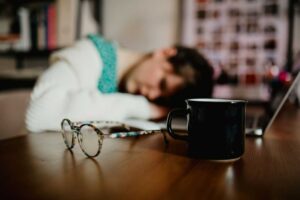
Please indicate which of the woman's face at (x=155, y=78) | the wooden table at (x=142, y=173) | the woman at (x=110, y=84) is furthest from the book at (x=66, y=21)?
the wooden table at (x=142, y=173)

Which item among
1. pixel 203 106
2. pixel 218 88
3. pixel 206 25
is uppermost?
pixel 206 25

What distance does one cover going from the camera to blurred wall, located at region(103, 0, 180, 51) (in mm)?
1910

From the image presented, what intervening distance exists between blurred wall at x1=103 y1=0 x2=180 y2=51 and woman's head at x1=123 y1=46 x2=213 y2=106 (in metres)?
0.59

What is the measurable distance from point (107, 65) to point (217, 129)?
866 millimetres

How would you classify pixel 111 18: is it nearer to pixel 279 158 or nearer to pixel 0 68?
pixel 0 68

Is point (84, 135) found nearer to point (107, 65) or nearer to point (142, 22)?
point (107, 65)

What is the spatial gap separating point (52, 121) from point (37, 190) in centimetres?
45

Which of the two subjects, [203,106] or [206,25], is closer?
[203,106]

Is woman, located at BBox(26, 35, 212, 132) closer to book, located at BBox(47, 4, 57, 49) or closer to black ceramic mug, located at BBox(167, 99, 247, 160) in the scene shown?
black ceramic mug, located at BBox(167, 99, 247, 160)

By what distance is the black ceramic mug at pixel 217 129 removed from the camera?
51cm

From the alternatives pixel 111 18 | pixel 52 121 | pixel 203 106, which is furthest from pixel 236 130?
pixel 111 18

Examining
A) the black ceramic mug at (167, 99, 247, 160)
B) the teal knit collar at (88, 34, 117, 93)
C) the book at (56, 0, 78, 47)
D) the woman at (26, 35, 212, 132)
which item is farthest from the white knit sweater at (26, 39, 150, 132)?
the book at (56, 0, 78, 47)

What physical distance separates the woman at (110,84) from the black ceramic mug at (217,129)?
1.33ft

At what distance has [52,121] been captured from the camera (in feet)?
2.71
